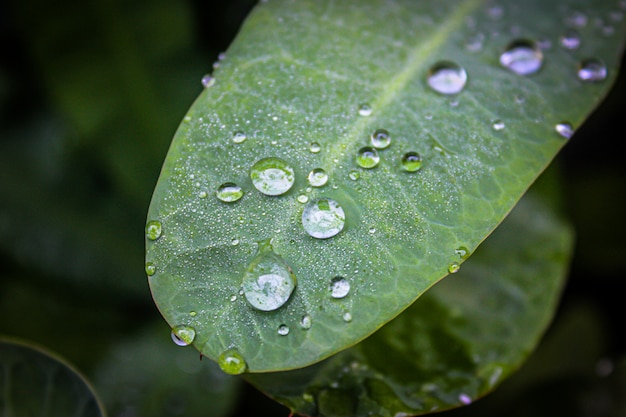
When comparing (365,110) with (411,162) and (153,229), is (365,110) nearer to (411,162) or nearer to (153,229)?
(411,162)

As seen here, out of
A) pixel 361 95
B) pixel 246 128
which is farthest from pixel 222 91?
pixel 361 95

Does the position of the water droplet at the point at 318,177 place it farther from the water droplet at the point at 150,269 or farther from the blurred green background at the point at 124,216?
the blurred green background at the point at 124,216

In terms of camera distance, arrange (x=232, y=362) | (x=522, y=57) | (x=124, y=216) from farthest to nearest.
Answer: (x=124, y=216)
(x=522, y=57)
(x=232, y=362)

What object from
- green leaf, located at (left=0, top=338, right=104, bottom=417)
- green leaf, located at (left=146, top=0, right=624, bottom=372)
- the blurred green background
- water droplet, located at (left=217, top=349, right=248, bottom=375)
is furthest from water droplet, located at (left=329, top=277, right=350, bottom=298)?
the blurred green background

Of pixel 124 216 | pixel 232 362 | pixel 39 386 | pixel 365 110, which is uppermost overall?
pixel 365 110

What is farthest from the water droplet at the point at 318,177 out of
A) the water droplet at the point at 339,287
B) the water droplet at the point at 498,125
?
the water droplet at the point at 498,125

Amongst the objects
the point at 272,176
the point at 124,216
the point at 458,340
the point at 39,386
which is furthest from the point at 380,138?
the point at 124,216
